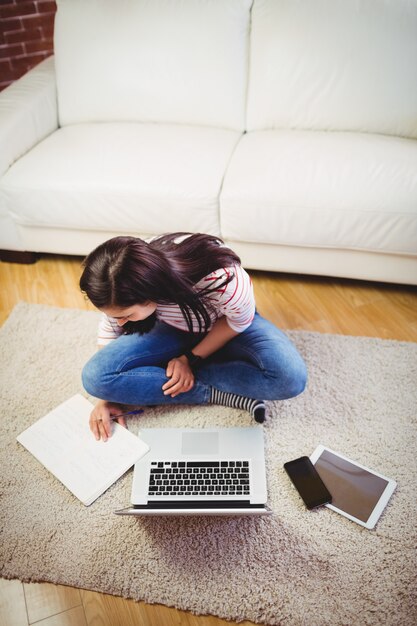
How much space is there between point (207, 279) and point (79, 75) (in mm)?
1384

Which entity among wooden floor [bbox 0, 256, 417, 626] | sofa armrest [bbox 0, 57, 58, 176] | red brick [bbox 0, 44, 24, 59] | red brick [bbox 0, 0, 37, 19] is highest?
red brick [bbox 0, 0, 37, 19]

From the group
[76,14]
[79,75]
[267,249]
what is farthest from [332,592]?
[76,14]

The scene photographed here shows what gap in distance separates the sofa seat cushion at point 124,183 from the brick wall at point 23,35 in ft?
3.23

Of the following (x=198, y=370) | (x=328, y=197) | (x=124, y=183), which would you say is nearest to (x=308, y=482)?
(x=198, y=370)

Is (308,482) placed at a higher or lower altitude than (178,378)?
lower

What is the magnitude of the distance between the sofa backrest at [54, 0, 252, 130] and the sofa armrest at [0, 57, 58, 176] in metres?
0.10

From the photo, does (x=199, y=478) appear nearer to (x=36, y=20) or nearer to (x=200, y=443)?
(x=200, y=443)

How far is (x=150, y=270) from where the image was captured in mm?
1020

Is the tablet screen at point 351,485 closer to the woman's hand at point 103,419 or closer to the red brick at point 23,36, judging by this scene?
the woman's hand at point 103,419

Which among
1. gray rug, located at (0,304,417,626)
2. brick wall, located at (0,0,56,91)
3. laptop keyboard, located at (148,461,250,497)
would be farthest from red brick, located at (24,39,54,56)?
laptop keyboard, located at (148,461,250,497)

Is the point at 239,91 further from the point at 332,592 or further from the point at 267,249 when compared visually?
the point at 332,592

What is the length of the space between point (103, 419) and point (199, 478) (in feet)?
1.17

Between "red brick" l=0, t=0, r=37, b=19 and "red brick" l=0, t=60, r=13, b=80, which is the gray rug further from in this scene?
"red brick" l=0, t=0, r=37, b=19

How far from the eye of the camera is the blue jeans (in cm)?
132
